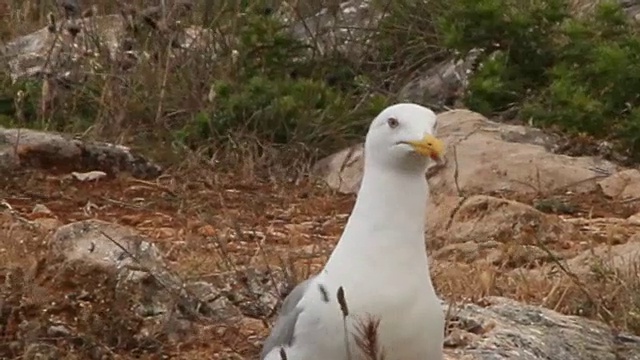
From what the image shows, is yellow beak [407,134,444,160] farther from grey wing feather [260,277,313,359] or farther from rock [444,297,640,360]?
rock [444,297,640,360]

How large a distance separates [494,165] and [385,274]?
12.7 ft

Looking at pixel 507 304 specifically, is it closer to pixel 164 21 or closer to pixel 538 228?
pixel 538 228

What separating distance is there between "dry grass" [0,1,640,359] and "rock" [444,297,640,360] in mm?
184

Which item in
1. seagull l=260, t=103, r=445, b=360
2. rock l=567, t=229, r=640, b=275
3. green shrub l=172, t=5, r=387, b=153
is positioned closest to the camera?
seagull l=260, t=103, r=445, b=360

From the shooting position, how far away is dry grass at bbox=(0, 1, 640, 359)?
4371 millimetres

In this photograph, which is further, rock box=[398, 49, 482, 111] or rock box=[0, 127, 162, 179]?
rock box=[398, 49, 482, 111]

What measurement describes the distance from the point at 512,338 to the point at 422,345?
2.91 feet

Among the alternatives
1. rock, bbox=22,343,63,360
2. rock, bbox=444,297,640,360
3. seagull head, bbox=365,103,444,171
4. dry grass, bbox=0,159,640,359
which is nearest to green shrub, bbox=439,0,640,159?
dry grass, bbox=0,159,640,359

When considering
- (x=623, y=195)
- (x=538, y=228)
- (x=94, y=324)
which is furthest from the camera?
(x=623, y=195)

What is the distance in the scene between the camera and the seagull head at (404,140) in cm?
327

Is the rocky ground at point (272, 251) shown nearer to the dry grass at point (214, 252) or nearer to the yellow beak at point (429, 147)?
the dry grass at point (214, 252)

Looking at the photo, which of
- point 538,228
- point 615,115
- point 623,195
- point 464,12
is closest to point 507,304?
point 538,228

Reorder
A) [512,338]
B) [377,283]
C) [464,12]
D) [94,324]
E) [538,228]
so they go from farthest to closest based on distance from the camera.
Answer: [464,12] → [538,228] → [94,324] → [512,338] → [377,283]

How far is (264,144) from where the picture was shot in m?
7.73
